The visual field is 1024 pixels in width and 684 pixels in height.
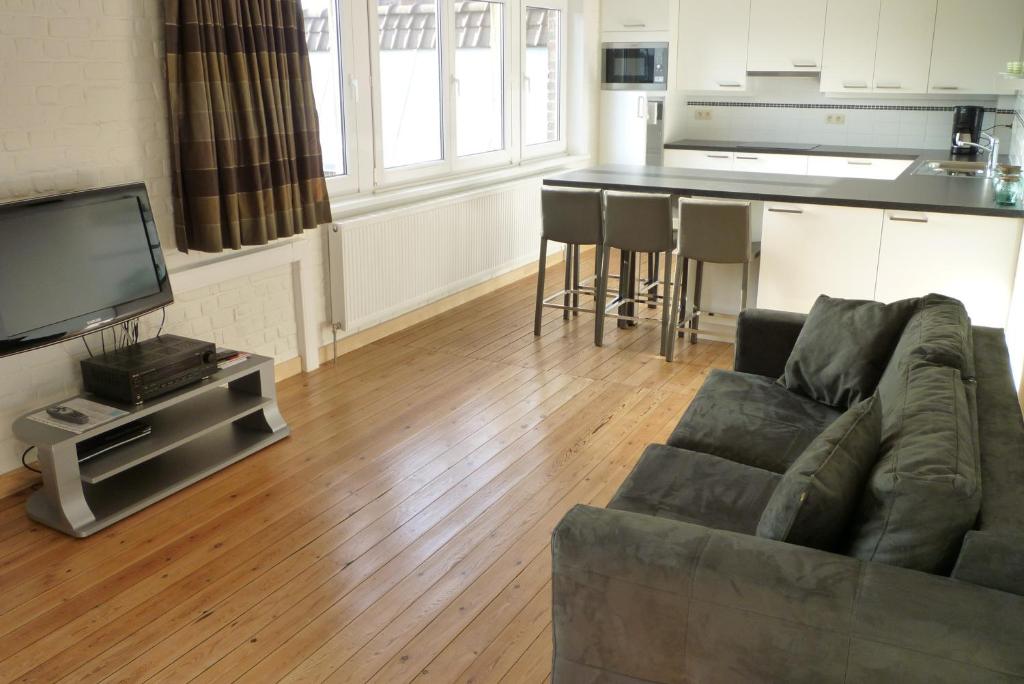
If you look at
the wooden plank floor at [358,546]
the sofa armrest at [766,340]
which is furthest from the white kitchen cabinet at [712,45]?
the sofa armrest at [766,340]

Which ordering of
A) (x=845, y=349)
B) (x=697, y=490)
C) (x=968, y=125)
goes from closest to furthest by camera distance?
(x=697, y=490) < (x=845, y=349) < (x=968, y=125)

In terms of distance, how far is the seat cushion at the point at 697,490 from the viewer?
2.52 meters

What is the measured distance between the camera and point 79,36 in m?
3.62

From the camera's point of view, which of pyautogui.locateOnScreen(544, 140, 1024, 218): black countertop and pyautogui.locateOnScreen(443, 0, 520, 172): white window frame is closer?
pyautogui.locateOnScreen(544, 140, 1024, 218): black countertop

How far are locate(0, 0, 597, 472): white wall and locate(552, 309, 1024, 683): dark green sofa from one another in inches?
100

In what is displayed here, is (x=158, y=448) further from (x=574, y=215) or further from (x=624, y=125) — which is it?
(x=624, y=125)

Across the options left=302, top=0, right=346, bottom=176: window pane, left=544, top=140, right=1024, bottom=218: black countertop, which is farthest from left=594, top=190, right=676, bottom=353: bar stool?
left=302, top=0, right=346, bottom=176: window pane

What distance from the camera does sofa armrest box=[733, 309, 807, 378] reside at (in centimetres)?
361

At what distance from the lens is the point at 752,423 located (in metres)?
3.12

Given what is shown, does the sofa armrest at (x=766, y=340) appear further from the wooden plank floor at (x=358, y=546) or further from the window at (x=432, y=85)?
the window at (x=432, y=85)

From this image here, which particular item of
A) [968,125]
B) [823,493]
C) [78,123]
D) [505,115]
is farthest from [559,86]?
[823,493]

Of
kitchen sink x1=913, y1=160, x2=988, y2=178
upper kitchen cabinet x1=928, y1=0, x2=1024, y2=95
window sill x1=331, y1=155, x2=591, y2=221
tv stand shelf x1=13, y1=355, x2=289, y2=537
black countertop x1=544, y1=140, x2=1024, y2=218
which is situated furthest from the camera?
upper kitchen cabinet x1=928, y1=0, x2=1024, y2=95

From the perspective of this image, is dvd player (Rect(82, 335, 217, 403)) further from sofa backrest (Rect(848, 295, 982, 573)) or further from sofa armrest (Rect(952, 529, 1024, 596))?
sofa armrest (Rect(952, 529, 1024, 596))

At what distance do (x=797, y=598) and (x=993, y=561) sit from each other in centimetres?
37
